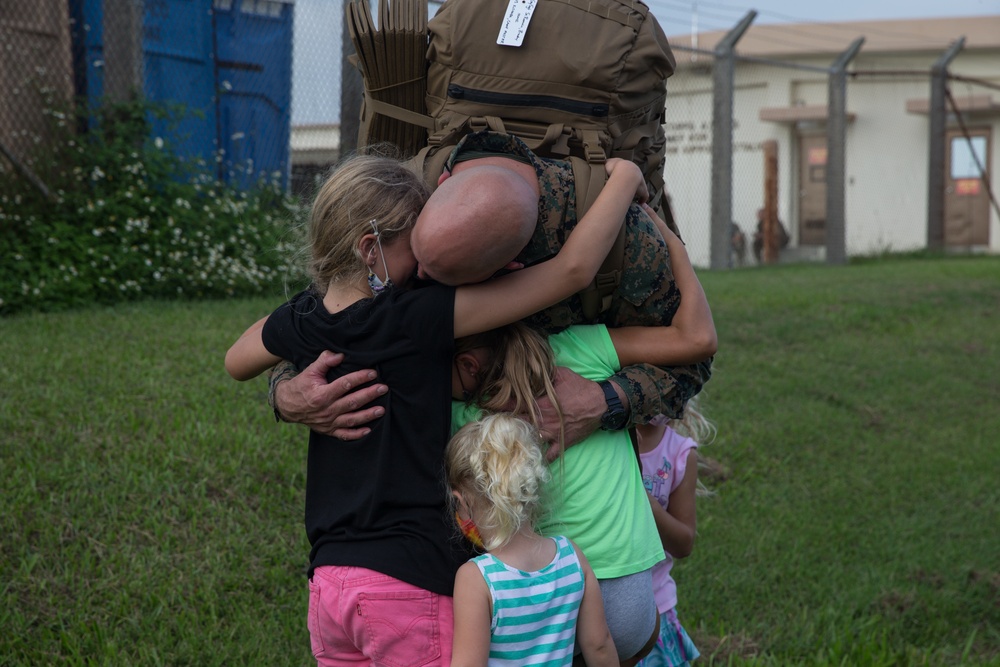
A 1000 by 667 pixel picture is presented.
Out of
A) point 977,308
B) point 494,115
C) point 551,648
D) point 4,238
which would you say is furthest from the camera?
point 977,308

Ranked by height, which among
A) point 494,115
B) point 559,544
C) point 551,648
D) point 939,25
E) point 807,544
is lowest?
point 807,544

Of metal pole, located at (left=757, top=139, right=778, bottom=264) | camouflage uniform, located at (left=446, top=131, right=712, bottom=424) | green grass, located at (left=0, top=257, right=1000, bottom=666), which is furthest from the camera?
metal pole, located at (left=757, top=139, right=778, bottom=264)

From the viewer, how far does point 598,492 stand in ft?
6.99

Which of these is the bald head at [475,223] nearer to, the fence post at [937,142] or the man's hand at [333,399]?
the man's hand at [333,399]

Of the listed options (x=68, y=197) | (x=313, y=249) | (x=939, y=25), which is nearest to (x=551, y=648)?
(x=313, y=249)

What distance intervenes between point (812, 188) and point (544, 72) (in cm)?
1805

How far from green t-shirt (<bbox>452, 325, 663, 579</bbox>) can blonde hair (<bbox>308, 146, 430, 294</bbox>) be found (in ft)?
1.28

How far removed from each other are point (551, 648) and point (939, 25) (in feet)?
71.8

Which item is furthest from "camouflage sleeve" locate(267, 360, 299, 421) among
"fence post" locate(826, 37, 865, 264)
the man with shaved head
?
"fence post" locate(826, 37, 865, 264)

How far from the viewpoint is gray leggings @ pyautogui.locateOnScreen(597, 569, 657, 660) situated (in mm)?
2096

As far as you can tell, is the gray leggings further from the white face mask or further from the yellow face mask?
the white face mask

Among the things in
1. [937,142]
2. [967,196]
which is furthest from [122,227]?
[967,196]

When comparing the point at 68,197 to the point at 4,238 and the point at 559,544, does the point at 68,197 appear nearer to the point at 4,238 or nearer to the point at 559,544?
the point at 4,238

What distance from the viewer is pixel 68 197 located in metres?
6.66
